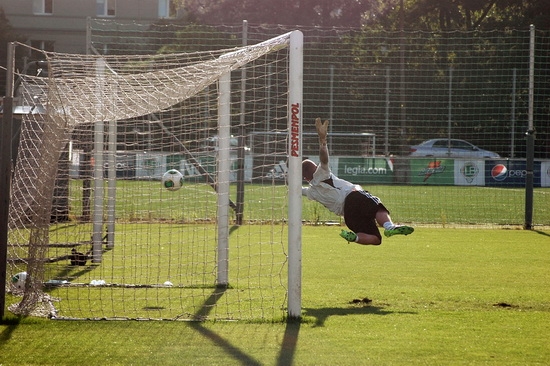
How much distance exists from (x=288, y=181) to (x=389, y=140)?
14307mm

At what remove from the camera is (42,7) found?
4369 centimetres

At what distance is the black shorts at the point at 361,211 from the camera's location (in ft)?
32.1

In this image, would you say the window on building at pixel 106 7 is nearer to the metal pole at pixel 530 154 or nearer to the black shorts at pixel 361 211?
the metal pole at pixel 530 154

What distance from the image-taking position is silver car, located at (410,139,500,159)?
2397 centimetres

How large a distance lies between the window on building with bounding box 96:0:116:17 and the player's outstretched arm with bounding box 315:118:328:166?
35604 millimetres

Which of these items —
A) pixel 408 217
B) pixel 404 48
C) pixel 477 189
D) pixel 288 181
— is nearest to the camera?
pixel 288 181

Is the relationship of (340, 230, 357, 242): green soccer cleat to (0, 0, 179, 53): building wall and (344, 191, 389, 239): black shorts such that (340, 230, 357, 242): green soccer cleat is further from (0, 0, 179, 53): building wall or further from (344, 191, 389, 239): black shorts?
(0, 0, 179, 53): building wall

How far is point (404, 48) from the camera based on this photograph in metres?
20.6

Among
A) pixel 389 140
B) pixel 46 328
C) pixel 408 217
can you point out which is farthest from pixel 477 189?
pixel 46 328

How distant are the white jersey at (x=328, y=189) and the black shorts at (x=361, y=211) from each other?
0.07 meters

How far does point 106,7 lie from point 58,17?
7.89 ft

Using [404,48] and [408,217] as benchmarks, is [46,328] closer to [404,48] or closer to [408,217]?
[408,217]

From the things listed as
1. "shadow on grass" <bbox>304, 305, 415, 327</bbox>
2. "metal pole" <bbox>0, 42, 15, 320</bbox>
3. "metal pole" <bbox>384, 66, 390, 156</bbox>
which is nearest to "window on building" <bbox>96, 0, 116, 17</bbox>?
"metal pole" <bbox>384, 66, 390, 156</bbox>

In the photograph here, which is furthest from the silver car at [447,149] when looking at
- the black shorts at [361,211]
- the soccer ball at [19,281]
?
the soccer ball at [19,281]
